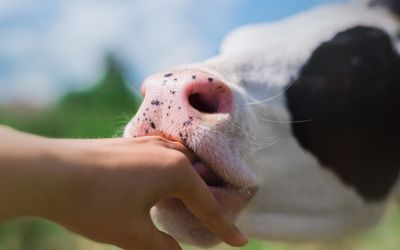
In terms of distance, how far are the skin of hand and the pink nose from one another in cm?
31

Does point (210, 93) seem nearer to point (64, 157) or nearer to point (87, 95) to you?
point (64, 157)

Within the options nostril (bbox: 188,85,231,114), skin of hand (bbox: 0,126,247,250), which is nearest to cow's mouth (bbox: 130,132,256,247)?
nostril (bbox: 188,85,231,114)

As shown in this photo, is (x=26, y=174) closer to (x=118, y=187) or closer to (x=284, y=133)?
(x=118, y=187)

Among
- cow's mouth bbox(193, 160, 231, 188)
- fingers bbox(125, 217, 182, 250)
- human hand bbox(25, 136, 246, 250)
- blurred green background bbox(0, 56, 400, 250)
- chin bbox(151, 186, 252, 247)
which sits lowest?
blurred green background bbox(0, 56, 400, 250)

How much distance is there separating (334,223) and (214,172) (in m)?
0.92

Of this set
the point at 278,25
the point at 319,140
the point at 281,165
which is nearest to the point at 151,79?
the point at 281,165

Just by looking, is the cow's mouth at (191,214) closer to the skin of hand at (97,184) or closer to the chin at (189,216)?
the chin at (189,216)

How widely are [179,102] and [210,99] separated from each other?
108 millimetres

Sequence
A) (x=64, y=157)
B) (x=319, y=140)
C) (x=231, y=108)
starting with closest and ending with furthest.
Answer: (x=64, y=157) → (x=231, y=108) → (x=319, y=140)

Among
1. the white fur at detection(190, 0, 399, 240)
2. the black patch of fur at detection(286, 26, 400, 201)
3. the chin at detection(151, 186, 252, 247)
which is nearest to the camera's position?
the chin at detection(151, 186, 252, 247)

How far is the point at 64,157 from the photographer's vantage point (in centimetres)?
88

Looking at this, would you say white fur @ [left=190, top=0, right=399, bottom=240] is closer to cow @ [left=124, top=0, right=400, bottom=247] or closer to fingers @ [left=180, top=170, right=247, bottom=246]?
cow @ [left=124, top=0, right=400, bottom=247]

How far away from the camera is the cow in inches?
73.2

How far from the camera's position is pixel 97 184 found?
0.91m
